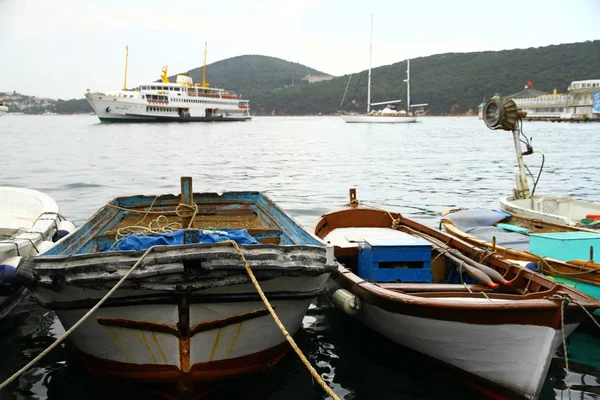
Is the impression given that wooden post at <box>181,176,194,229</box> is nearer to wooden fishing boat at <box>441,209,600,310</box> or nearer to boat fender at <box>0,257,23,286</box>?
boat fender at <box>0,257,23,286</box>

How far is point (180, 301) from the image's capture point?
4684mm

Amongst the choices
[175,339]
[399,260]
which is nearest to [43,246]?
[175,339]

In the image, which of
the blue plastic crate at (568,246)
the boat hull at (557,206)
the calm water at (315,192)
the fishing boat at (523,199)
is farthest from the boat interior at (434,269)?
the fishing boat at (523,199)

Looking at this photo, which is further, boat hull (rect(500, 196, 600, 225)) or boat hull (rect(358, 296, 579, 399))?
boat hull (rect(500, 196, 600, 225))

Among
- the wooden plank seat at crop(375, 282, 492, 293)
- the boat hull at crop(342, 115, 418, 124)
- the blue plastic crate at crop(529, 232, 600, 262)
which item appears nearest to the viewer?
the wooden plank seat at crop(375, 282, 492, 293)

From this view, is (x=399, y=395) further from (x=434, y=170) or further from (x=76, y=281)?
(x=434, y=170)

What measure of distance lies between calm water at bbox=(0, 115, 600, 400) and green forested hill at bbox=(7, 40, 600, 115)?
9671 centimetres

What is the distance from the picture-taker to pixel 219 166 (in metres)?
30.8

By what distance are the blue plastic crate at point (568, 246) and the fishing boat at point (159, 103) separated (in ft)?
270

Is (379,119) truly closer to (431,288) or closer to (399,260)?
(399,260)

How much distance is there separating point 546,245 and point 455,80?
153 metres

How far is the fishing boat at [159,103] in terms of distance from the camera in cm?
8362

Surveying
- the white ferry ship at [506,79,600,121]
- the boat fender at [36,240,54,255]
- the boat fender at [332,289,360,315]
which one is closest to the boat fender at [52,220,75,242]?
the boat fender at [36,240,54,255]

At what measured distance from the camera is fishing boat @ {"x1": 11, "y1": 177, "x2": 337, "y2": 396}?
4613 millimetres
